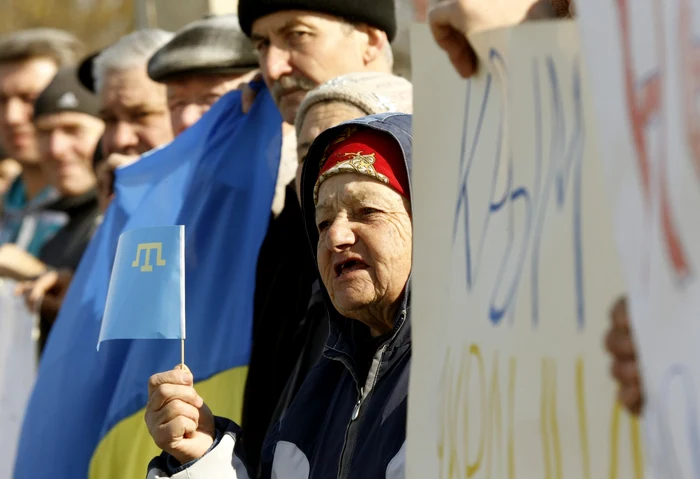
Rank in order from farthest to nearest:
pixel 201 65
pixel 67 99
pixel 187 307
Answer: pixel 67 99 < pixel 201 65 < pixel 187 307

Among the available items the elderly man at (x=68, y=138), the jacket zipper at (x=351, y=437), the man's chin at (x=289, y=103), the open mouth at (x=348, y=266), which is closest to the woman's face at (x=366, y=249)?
the open mouth at (x=348, y=266)

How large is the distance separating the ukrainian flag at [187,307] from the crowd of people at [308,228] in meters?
0.06

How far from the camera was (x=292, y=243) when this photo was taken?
3641mm

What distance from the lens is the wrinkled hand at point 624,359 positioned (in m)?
1.45

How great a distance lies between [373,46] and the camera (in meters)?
3.82

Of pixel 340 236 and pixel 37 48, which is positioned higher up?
pixel 37 48

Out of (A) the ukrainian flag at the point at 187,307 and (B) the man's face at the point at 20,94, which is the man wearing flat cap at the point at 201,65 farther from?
A: (B) the man's face at the point at 20,94

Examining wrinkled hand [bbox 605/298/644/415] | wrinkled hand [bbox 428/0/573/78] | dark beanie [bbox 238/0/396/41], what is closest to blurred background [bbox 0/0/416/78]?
dark beanie [bbox 238/0/396/41]

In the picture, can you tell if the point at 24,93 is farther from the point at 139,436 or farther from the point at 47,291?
the point at 139,436

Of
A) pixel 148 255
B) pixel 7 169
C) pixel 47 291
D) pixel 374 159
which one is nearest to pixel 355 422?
pixel 374 159

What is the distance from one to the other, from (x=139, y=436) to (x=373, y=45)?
4.14ft

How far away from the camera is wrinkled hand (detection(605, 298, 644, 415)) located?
1.45 metres

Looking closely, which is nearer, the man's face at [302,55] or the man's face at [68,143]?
the man's face at [302,55]

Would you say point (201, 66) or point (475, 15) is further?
point (201, 66)
